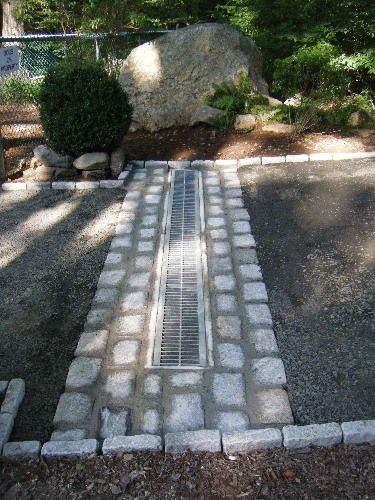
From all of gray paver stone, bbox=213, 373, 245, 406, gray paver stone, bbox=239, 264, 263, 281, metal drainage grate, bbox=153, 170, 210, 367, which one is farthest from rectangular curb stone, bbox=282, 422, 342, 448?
gray paver stone, bbox=239, 264, 263, 281

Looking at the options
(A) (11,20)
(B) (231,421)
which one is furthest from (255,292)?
(A) (11,20)

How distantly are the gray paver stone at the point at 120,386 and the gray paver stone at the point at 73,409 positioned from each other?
0.14 metres

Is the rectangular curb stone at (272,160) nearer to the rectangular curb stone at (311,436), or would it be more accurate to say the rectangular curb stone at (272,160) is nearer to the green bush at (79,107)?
the green bush at (79,107)

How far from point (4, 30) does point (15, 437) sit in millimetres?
13819

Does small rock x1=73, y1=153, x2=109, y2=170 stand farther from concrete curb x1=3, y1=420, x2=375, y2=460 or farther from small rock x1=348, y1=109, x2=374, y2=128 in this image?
concrete curb x1=3, y1=420, x2=375, y2=460

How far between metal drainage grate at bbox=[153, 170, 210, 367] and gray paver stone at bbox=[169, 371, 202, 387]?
0.32ft

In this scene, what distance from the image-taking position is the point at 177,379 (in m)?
2.92

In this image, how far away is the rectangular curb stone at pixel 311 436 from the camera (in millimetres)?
2453

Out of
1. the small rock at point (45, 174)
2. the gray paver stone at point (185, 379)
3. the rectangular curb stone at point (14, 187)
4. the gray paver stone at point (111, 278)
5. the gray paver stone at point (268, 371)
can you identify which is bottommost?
the gray paver stone at point (185, 379)

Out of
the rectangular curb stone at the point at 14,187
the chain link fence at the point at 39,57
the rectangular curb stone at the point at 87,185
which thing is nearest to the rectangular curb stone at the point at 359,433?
the rectangular curb stone at the point at 87,185

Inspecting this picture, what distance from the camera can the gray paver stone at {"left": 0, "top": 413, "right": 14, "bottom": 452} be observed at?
2.51 meters

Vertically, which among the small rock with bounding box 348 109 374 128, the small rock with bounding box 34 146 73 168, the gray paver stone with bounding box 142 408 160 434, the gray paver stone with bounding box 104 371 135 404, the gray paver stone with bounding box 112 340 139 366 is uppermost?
the small rock with bounding box 348 109 374 128

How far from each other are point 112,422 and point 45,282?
5.60ft

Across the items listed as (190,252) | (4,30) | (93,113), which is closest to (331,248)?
(190,252)
